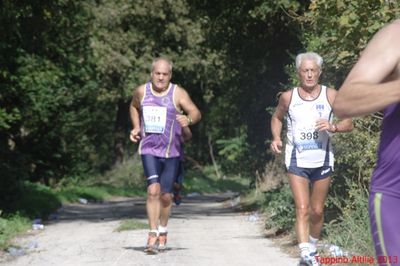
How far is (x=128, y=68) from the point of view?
3616 centimetres

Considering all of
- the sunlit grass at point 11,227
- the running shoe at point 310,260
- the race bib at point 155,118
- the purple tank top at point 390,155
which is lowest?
the sunlit grass at point 11,227

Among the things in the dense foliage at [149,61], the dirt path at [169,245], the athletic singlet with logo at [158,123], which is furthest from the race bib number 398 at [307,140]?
the athletic singlet with logo at [158,123]

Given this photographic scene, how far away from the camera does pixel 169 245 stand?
12.3 m

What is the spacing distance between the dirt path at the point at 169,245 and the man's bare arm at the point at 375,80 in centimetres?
654

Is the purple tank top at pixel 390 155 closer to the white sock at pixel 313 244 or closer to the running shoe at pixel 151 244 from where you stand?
the white sock at pixel 313 244

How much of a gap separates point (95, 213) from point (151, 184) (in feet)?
→ 36.8

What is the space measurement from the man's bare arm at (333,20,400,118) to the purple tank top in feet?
0.42

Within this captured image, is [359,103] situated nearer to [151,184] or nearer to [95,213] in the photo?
[151,184]

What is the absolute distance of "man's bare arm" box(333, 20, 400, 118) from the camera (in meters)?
3.66

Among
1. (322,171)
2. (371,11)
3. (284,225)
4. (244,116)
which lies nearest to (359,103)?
(322,171)

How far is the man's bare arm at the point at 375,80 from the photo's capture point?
3.66m

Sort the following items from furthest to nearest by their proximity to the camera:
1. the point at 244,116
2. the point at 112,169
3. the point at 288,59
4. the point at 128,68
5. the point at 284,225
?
the point at 112,169
the point at 128,68
the point at 244,116
the point at 288,59
the point at 284,225

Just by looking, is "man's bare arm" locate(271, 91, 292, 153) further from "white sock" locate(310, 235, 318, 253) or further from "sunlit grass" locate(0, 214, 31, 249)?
"sunlit grass" locate(0, 214, 31, 249)

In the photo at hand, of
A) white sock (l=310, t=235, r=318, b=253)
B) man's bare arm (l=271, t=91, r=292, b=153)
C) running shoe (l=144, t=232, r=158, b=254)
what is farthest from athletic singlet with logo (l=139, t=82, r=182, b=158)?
white sock (l=310, t=235, r=318, b=253)
